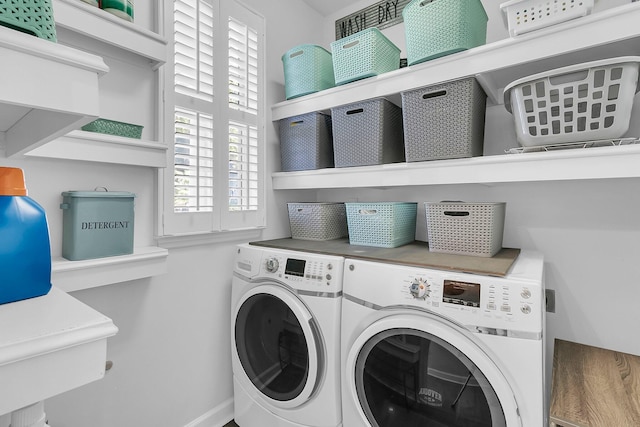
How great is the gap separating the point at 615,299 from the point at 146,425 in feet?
7.48

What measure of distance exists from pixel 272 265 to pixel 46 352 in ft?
3.74

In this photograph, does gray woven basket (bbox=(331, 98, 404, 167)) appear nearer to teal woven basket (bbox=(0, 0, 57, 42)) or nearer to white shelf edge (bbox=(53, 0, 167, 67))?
white shelf edge (bbox=(53, 0, 167, 67))

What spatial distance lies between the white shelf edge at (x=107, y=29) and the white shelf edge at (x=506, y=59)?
2.86 feet

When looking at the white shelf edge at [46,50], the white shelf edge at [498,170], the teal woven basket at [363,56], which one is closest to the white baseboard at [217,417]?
the white shelf edge at [498,170]

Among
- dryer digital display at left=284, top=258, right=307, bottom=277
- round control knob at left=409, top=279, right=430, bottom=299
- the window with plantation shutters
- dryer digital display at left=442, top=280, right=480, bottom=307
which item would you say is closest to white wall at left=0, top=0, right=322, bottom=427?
the window with plantation shutters

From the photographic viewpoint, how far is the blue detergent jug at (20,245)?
23.6 inches

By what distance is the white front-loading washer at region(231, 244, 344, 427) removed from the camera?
1367 millimetres

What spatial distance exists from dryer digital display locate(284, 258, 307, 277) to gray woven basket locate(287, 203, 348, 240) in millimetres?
466

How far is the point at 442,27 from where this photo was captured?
1.38 m

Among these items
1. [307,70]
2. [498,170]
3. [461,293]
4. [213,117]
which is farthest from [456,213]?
[213,117]

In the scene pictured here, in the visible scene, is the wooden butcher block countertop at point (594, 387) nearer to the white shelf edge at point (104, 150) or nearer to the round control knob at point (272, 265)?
the round control knob at point (272, 265)

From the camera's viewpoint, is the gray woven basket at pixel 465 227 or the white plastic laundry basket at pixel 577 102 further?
the gray woven basket at pixel 465 227

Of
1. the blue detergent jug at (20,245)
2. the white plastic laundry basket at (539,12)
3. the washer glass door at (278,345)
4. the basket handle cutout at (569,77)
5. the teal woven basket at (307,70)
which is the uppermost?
the teal woven basket at (307,70)

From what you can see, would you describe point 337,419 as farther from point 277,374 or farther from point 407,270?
point 407,270
